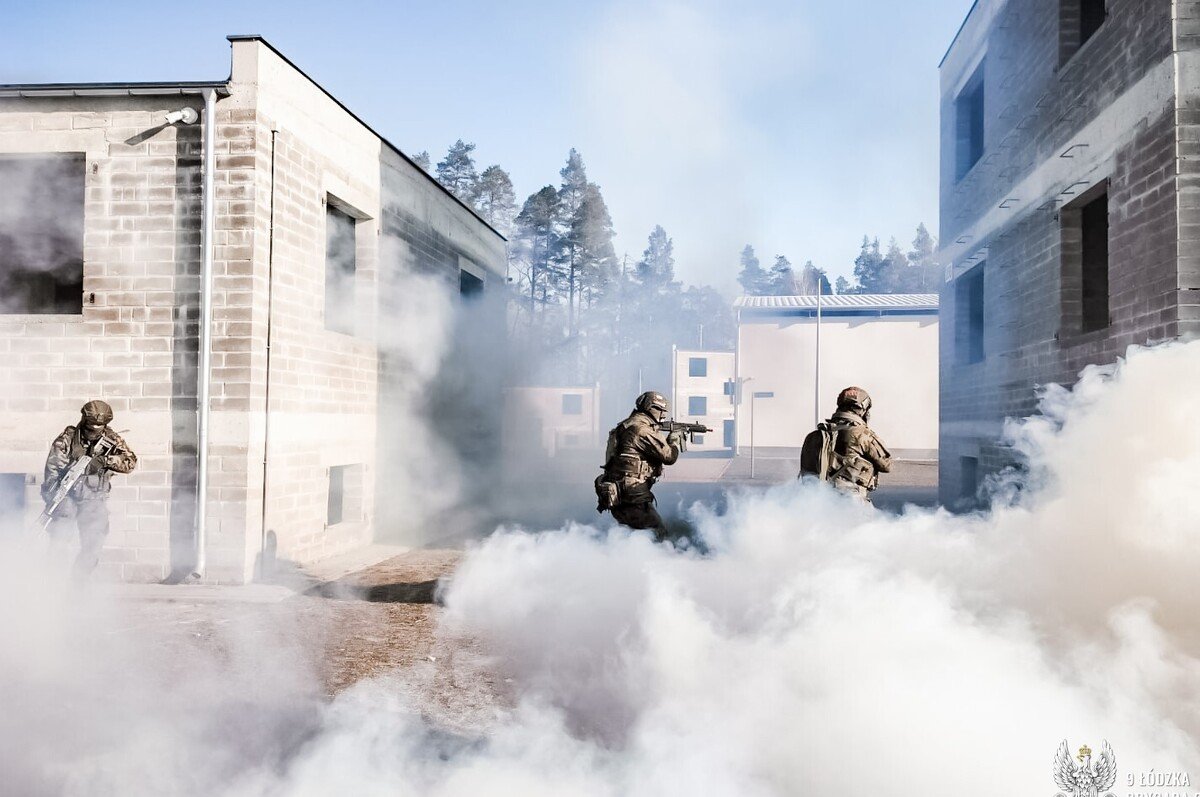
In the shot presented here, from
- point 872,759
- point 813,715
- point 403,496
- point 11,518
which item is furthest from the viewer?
point 403,496

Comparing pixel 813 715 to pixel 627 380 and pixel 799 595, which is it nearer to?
pixel 799 595

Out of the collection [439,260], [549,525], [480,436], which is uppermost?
[439,260]

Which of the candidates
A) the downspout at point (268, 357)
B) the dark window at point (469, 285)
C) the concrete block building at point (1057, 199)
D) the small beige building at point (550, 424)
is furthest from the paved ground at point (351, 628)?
the small beige building at point (550, 424)

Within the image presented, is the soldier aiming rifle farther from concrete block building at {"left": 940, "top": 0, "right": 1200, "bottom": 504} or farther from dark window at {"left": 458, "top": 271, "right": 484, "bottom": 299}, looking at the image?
dark window at {"left": 458, "top": 271, "right": 484, "bottom": 299}

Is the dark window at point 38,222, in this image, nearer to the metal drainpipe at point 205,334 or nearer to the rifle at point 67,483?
the metal drainpipe at point 205,334

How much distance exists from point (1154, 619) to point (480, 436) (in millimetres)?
12280

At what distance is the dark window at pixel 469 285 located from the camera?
1444 centimetres

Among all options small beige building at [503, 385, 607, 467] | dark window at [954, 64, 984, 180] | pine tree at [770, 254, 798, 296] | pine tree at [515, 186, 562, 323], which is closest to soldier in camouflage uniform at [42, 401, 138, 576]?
small beige building at [503, 385, 607, 467]

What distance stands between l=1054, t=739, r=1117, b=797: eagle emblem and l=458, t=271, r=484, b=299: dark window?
473 inches

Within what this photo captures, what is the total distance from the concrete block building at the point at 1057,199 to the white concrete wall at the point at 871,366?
20.1 metres

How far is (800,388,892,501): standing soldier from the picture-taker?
6.89m

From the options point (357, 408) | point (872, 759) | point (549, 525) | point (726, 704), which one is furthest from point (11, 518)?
point (872, 759)

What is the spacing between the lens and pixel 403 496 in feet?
38.9

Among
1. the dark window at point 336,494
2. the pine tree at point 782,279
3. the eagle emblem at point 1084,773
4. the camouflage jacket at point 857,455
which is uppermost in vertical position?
the pine tree at point 782,279
